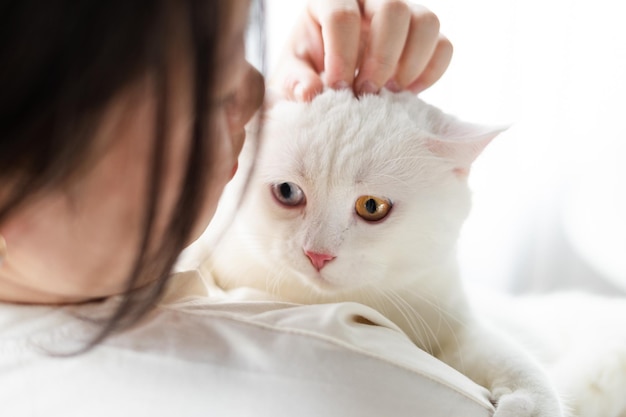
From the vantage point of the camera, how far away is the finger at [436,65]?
938 mm

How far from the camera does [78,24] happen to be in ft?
1.37

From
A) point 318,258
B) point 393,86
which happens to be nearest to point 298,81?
point 393,86

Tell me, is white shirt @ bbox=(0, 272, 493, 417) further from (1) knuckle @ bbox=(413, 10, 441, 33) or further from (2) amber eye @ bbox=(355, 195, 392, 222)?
(1) knuckle @ bbox=(413, 10, 441, 33)

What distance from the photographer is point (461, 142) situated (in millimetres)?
822

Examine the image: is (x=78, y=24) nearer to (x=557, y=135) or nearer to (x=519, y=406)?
(x=519, y=406)

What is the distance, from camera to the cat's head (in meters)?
0.80

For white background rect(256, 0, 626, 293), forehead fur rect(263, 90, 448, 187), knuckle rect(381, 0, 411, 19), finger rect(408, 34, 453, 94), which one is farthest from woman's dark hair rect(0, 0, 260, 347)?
white background rect(256, 0, 626, 293)

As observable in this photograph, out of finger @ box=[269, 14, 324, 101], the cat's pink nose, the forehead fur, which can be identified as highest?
finger @ box=[269, 14, 324, 101]

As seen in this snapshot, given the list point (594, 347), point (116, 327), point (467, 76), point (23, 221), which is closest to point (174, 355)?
point (116, 327)

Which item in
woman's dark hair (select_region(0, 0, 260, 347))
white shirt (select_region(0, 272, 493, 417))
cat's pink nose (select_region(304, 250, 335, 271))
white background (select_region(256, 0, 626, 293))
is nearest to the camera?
woman's dark hair (select_region(0, 0, 260, 347))

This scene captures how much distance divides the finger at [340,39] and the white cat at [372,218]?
29mm

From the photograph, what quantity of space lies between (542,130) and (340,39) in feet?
3.15

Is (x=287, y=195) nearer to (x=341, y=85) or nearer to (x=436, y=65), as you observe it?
(x=341, y=85)

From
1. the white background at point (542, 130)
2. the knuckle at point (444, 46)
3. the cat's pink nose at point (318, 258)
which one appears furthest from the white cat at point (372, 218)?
the white background at point (542, 130)
